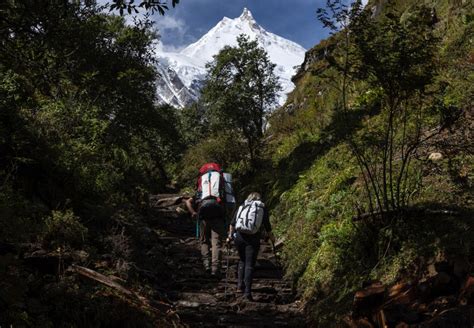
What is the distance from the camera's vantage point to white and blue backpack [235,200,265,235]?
798 centimetres

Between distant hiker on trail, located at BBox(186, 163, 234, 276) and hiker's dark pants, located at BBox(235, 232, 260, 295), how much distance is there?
1.12 m

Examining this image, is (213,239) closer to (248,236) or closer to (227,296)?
(248,236)

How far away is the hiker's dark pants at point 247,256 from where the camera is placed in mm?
7807

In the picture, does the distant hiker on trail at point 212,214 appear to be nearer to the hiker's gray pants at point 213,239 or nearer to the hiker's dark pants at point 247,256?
the hiker's gray pants at point 213,239

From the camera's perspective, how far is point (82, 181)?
29.9 ft

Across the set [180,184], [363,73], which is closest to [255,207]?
[363,73]

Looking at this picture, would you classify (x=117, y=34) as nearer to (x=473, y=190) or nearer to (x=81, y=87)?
(x=81, y=87)

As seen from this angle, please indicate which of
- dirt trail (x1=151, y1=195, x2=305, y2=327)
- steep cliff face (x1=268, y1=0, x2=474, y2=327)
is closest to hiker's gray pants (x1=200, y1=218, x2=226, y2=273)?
dirt trail (x1=151, y1=195, x2=305, y2=327)

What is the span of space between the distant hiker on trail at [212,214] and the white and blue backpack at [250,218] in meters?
1.20

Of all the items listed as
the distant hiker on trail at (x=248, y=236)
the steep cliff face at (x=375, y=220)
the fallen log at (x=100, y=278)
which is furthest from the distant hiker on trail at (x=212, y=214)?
the fallen log at (x=100, y=278)

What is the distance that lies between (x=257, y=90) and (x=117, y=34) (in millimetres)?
6671

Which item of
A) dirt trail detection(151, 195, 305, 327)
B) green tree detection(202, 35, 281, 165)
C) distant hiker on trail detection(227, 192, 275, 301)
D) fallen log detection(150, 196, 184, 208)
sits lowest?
dirt trail detection(151, 195, 305, 327)

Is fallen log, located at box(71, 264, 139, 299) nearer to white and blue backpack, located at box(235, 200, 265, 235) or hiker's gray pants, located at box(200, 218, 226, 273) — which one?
white and blue backpack, located at box(235, 200, 265, 235)

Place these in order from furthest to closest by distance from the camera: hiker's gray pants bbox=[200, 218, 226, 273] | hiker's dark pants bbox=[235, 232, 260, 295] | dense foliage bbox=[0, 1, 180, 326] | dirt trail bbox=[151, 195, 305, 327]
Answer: hiker's gray pants bbox=[200, 218, 226, 273] → hiker's dark pants bbox=[235, 232, 260, 295] → dirt trail bbox=[151, 195, 305, 327] → dense foliage bbox=[0, 1, 180, 326]
